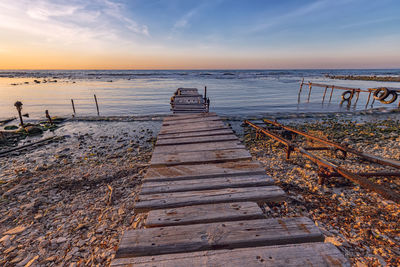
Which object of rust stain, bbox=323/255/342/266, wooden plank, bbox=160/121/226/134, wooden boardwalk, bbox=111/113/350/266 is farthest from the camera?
wooden plank, bbox=160/121/226/134

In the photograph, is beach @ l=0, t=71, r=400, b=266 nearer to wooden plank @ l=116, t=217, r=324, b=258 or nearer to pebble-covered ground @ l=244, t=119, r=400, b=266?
pebble-covered ground @ l=244, t=119, r=400, b=266

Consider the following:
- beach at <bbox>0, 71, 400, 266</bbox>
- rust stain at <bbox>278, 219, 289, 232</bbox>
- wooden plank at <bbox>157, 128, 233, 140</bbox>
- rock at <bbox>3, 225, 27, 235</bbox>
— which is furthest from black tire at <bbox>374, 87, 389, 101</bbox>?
rock at <bbox>3, 225, 27, 235</bbox>

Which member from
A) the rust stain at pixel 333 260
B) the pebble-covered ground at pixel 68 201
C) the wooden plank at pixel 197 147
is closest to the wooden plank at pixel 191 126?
the wooden plank at pixel 197 147

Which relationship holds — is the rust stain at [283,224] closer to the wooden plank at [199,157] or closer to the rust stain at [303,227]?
the rust stain at [303,227]

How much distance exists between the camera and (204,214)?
2.65 m

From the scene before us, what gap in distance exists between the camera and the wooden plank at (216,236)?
2113 mm

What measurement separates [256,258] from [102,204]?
4.92 m

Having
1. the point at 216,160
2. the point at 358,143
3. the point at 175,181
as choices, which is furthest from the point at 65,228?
the point at 358,143

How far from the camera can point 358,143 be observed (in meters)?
10.5

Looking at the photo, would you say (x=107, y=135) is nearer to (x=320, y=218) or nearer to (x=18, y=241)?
(x=18, y=241)

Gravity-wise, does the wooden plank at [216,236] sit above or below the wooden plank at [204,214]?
above

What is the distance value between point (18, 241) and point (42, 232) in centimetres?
42

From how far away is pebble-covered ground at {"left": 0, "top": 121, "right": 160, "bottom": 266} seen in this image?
12.5 feet

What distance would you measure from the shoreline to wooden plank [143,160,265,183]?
4.03 feet
